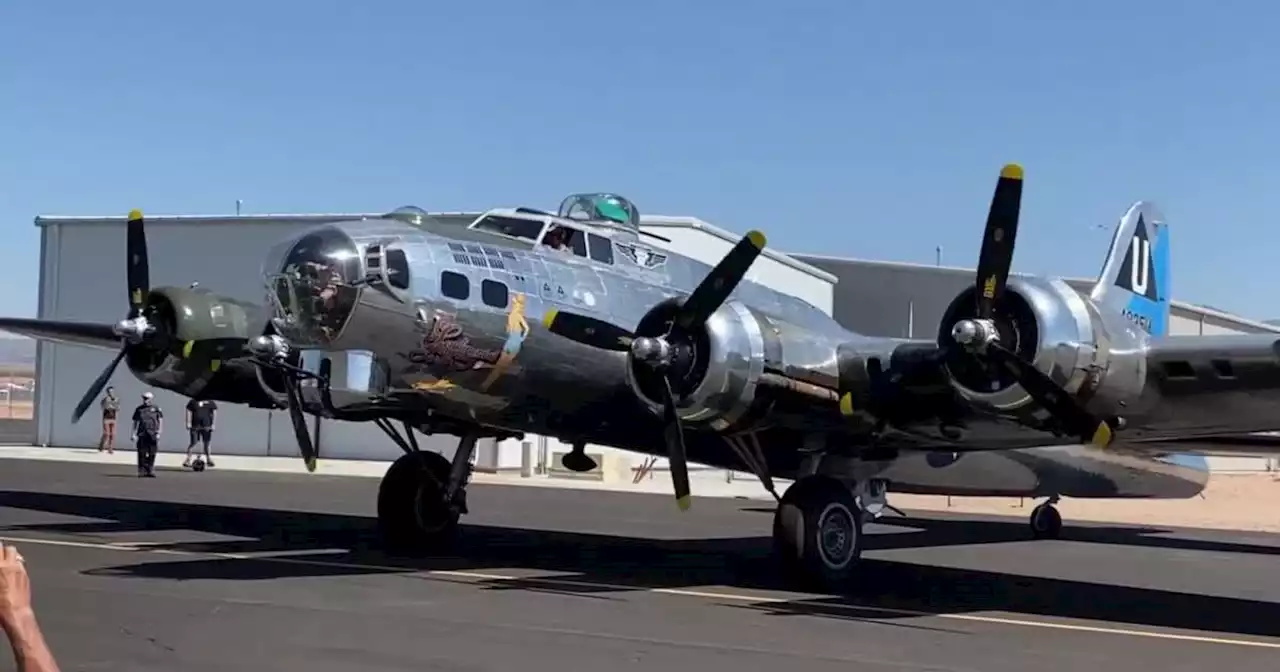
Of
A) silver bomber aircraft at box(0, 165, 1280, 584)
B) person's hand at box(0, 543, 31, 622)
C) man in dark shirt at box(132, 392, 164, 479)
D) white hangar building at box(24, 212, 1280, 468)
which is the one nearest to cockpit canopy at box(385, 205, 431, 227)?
silver bomber aircraft at box(0, 165, 1280, 584)

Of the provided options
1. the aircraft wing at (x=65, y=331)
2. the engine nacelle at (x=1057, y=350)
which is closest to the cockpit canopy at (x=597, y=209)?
the engine nacelle at (x=1057, y=350)

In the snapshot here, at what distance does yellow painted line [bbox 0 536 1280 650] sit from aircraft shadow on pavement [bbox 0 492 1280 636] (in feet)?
0.26

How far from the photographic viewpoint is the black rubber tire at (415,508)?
1672 centimetres

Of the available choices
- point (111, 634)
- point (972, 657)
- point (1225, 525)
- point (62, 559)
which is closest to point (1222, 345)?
point (972, 657)

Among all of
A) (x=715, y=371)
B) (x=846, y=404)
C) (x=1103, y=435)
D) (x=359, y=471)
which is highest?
(x=715, y=371)

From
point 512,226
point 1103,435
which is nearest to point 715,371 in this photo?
point 512,226

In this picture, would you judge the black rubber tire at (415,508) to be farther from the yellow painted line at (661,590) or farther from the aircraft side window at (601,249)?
the aircraft side window at (601,249)

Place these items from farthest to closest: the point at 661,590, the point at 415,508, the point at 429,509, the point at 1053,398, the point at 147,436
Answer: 1. the point at 147,436
2. the point at 429,509
3. the point at 415,508
4. the point at 661,590
5. the point at 1053,398

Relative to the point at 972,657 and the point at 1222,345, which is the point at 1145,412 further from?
the point at 972,657

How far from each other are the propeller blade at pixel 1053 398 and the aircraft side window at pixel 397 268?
17.2 ft

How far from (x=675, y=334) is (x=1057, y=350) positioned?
339cm

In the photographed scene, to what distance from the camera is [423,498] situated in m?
16.8

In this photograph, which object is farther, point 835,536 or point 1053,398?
point 835,536

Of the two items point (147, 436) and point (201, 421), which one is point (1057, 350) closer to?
point (147, 436)
